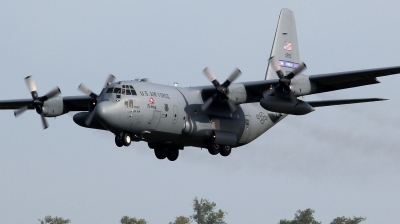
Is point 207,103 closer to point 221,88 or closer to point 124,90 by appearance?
point 221,88

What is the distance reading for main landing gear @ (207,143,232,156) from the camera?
34.8m

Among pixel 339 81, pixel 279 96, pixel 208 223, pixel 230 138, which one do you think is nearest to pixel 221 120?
pixel 230 138

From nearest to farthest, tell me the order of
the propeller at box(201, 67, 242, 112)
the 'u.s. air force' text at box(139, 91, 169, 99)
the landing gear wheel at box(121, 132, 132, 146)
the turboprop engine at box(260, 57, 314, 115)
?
the landing gear wheel at box(121, 132, 132, 146), the 'u.s. air force' text at box(139, 91, 169, 99), the turboprop engine at box(260, 57, 314, 115), the propeller at box(201, 67, 242, 112)

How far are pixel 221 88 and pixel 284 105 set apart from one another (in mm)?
2816

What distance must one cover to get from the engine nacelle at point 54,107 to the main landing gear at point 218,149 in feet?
22.4

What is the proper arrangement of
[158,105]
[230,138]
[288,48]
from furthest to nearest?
1. [288,48]
2. [230,138]
3. [158,105]

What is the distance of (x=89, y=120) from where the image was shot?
114 feet

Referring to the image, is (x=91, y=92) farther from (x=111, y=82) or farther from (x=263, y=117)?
(x=263, y=117)

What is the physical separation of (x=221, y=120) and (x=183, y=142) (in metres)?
1.89

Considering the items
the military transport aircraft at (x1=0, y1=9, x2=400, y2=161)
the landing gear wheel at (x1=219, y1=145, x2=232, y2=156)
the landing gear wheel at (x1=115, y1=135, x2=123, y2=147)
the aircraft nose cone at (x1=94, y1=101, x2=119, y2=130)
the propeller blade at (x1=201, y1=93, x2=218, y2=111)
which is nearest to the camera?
the aircraft nose cone at (x1=94, y1=101, x2=119, y2=130)

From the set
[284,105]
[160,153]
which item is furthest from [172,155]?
[284,105]

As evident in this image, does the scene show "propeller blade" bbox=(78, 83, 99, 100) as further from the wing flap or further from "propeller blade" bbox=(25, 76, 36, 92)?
the wing flap

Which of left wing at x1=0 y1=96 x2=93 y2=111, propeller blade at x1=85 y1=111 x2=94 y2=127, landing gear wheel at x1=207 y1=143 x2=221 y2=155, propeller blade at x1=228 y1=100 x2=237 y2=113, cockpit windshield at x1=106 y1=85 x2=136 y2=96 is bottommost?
landing gear wheel at x1=207 y1=143 x2=221 y2=155

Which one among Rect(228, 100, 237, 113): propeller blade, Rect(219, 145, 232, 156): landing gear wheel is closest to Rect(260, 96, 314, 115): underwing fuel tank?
Rect(228, 100, 237, 113): propeller blade
